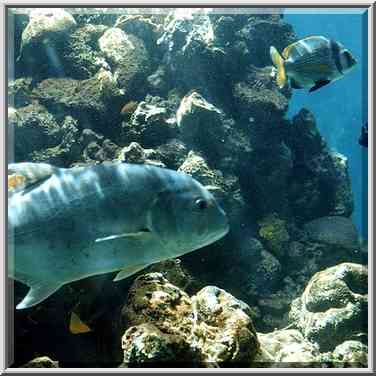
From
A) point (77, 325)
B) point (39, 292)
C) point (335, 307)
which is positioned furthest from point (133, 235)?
point (335, 307)

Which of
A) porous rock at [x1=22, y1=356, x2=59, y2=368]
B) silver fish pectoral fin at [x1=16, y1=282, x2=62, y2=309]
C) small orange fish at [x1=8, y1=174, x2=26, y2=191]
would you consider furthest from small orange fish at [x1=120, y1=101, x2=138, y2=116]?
silver fish pectoral fin at [x1=16, y1=282, x2=62, y2=309]

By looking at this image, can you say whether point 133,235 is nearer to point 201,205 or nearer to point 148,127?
point 201,205

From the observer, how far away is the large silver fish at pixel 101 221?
246 centimetres

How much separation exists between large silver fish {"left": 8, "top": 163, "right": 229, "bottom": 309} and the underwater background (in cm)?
93

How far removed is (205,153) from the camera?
7746 millimetres

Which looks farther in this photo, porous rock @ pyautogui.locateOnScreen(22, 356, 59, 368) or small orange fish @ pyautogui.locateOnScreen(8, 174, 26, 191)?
porous rock @ pyautogui.locateOnScreen(22, 356, 59, 368)

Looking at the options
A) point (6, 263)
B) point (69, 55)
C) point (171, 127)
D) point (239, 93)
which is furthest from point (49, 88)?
point (6, 263)

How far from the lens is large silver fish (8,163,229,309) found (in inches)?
97.0

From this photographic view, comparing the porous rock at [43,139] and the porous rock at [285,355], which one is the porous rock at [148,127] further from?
the porous rock at [285,355]

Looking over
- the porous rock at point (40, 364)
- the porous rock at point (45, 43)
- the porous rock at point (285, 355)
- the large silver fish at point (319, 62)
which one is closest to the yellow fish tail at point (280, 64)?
the large silver fish at point (319, 62)

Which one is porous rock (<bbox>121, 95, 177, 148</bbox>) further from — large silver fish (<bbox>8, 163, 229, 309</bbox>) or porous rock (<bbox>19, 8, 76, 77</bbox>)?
large silver fish (<bbox>8, 163, 229, 309</bbox>)

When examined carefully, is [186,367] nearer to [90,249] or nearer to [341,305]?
[90,249]

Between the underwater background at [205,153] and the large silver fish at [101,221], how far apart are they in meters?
0.93

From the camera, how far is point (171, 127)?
751 centimetres
